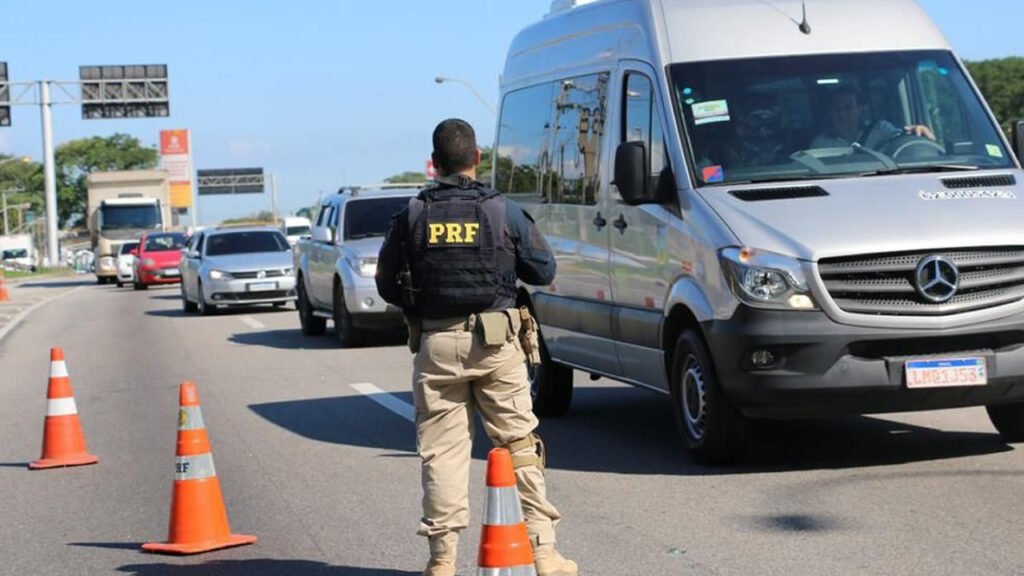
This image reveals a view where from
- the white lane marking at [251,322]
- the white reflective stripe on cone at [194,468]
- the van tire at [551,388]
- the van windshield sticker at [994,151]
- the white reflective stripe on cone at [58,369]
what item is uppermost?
the van windshield sticker at [994,151]

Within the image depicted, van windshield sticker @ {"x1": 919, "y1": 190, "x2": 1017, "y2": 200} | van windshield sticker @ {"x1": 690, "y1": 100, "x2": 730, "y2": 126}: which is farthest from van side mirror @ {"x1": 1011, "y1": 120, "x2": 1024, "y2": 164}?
van windshield sticker @ {"x1": 690, "y1": 100, "x2": 730, "y2": 126}

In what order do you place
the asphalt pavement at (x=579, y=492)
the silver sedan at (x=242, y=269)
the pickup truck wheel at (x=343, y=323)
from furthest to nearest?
the silver sedan at (x=242, y=269)
the pickup truck wheel at (x=343, y=323)
the asphalt pavement at (x=579, y=492)

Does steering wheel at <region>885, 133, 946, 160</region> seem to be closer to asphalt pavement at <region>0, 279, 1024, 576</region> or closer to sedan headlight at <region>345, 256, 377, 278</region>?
asphalt pavement at <region>0, 279, 1024, 576</region>

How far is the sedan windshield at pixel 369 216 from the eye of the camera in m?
20.7

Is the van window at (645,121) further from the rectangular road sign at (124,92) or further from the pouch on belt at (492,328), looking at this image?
the rectangular road sign at (124,92)

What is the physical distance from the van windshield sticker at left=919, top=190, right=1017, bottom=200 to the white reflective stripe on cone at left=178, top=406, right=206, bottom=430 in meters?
3.88

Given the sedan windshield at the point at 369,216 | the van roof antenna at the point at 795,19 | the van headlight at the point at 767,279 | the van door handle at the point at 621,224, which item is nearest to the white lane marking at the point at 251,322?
the sedan windshield at the point at 369,216

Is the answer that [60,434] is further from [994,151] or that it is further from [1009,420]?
[994,151]

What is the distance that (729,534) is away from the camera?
7555 millimetres

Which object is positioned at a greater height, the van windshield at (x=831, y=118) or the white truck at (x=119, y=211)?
the van windshield at (x=831, y=118)

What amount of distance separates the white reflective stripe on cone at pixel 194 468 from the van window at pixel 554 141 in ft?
12.0

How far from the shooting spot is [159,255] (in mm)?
46375

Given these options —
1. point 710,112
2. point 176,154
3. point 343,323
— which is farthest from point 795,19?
point 176,154

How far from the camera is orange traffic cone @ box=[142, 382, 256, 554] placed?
7.82 metres
